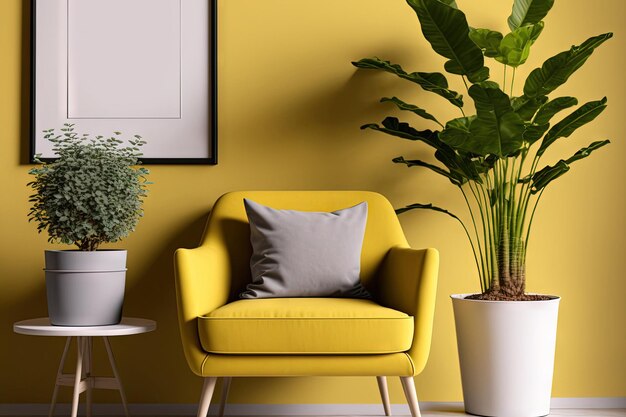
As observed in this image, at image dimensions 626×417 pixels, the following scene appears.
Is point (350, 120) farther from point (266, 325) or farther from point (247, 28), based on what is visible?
point (266, 325)

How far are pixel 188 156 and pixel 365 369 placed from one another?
1.25 metres

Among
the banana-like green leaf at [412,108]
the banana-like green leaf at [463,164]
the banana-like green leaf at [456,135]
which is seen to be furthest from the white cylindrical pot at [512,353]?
the banana-like green leaf at [412,108]

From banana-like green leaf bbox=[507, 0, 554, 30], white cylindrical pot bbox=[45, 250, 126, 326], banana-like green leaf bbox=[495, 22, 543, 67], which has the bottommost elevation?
white cylindrical pot bbox=[45, 250, 126, 326]

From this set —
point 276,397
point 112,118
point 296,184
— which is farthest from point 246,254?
point 112,118

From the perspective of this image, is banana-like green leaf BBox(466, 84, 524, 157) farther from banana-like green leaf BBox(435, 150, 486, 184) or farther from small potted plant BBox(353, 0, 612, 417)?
banana-like green leaf BBox(435, 150, 486, 184)

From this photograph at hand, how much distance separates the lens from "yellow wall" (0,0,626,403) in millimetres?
2928

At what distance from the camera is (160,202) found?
9.73 ft

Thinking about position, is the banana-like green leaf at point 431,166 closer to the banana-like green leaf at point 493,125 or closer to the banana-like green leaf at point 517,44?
the banana-like green leaf at point 493,125

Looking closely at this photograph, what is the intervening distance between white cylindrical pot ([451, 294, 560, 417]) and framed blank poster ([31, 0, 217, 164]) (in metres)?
1.27

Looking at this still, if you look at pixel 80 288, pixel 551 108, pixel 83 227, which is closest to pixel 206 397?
pixel 80 288

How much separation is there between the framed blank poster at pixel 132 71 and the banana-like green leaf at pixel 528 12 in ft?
3.89

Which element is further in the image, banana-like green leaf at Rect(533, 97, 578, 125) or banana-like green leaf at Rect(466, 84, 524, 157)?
banana-like green leaf at Rect(533, 97, 578, 125)

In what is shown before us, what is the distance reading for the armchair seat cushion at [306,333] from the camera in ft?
7.04

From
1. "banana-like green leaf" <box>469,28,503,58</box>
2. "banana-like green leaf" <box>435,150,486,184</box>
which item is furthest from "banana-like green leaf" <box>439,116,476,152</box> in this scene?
"banana-like green leaf" <box>469,28,503,58</box>
